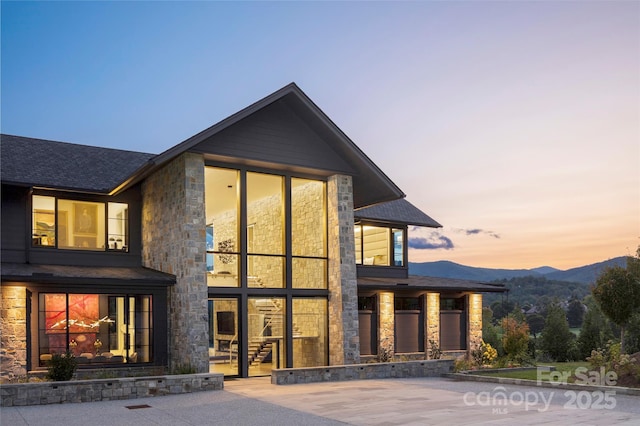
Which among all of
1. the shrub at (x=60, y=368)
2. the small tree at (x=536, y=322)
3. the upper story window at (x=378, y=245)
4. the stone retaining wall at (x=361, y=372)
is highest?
the upper story window at (x=378, y=245)

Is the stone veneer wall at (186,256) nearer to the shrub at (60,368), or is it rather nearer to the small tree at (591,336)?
the shrub at (60,368)

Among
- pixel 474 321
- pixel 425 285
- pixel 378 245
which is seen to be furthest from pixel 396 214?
pixel 474 321

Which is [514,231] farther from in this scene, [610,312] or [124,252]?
[124,252]

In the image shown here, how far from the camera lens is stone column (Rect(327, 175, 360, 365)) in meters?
18.9

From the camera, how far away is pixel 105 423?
10602mm

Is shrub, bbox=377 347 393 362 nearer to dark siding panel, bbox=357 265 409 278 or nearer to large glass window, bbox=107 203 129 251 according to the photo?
dark siding panel, bbox=357 265 409 278

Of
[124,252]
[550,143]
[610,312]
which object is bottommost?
[610,312]

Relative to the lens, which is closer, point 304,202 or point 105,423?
point 105,423

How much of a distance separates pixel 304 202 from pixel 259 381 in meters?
6.54

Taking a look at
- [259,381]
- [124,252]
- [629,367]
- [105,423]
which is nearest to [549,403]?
[629,367]

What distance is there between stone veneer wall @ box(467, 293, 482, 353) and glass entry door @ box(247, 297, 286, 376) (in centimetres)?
864

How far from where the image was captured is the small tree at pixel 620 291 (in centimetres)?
1897

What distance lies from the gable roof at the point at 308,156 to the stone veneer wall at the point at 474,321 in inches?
275

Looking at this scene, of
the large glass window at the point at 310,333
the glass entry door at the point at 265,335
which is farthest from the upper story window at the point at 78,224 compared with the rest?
the large glass window at the point at 310,333
